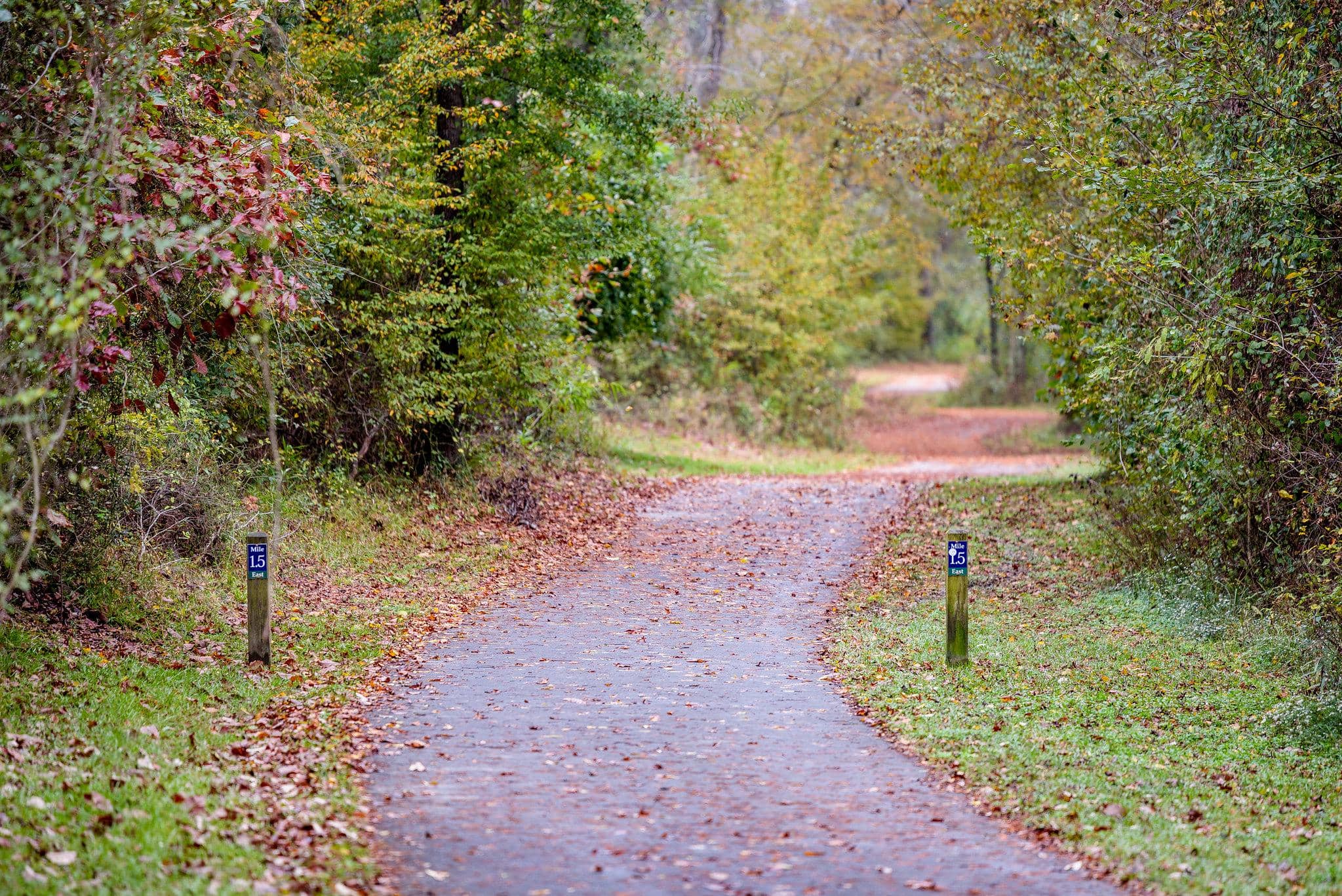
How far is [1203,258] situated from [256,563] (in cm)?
887

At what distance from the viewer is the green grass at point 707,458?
76.9 feet

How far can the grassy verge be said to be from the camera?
6.74 metres

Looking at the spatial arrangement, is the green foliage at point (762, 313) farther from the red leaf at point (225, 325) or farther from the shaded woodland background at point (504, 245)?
the red leaf at point (225, 325)

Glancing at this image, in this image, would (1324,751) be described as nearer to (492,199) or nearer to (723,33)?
(492,199)

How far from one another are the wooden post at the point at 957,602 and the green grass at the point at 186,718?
4479 mm

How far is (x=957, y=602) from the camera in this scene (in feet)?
33.9

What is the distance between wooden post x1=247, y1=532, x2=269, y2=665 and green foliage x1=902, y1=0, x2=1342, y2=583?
7421 mm

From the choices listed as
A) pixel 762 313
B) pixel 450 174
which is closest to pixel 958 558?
pixel 450 174

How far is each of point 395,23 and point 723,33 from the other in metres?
20.2

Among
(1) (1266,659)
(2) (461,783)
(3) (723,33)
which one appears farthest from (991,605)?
(3) (723,33)

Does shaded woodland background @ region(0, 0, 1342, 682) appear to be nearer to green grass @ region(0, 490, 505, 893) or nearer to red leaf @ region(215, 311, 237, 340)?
red leaf @ region(215, 311, 237, 340)

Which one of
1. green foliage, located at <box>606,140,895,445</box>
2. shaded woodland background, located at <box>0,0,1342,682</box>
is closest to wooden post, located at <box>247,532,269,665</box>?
shaded woodland background, located at <box>0,0,1342,682</box>

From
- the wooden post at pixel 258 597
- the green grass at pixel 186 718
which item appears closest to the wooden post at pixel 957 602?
the green grass at pixel 186 718

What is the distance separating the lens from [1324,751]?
8.48 metres
